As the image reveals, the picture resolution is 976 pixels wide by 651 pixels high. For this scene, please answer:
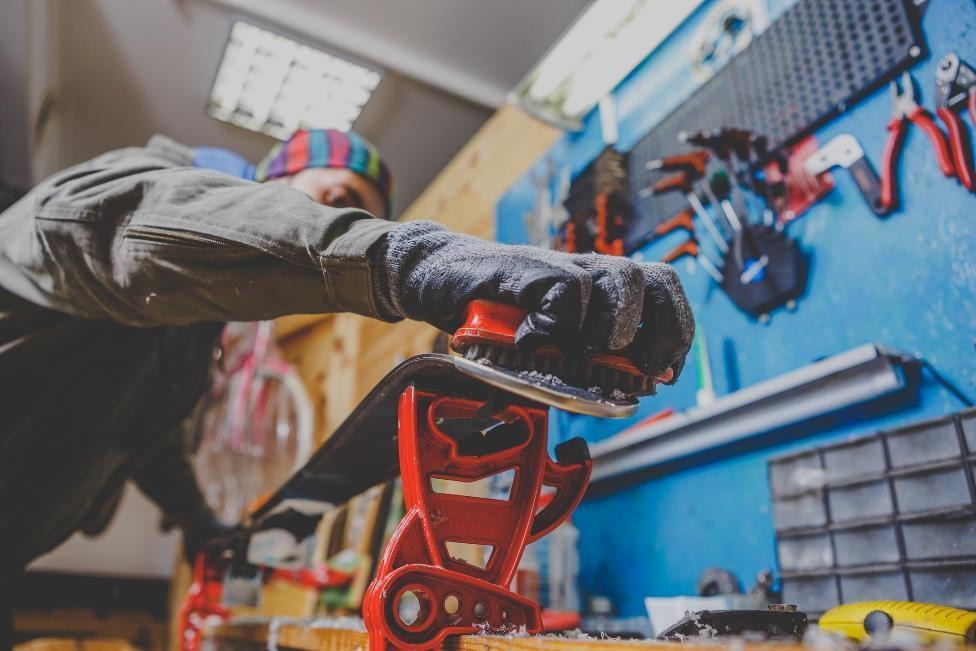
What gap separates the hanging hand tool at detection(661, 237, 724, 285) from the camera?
50.3 inches

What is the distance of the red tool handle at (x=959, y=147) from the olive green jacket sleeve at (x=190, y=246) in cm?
77

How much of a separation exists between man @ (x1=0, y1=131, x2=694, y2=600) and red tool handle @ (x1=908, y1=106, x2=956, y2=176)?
58cm

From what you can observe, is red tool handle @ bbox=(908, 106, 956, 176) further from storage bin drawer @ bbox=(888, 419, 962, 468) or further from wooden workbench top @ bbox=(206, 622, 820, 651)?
wooden workbench top @ bbox=(206, 622, 820, 651)

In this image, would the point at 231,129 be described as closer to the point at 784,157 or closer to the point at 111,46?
the point at 111,46

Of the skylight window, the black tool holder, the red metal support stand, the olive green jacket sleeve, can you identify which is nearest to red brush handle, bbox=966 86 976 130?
the black tool holder

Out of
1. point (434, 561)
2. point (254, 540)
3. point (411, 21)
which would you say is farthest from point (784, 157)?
point (411, 21)

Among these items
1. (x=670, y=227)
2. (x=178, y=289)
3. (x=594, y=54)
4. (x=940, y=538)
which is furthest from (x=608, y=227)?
(x=178, y=289)

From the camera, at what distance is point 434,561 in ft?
1.89

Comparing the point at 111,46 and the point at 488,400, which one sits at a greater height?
the point at 111,46

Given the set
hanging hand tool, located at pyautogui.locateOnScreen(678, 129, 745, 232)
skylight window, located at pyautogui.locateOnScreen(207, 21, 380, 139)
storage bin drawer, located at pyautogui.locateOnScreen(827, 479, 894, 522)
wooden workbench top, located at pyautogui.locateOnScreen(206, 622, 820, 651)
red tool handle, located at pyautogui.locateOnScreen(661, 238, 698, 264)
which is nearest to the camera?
wooden workbench top, located at pyautogui.locateOnScreen(206, 622, 820, 651)

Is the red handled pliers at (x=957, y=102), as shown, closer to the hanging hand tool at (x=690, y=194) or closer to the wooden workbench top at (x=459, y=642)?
the hanging hand tool at (x=690, y=194)

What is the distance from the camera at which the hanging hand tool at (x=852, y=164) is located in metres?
1.02

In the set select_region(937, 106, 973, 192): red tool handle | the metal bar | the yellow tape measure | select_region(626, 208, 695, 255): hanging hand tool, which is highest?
select_region(626, 208, 695, 255): hanging hand tool

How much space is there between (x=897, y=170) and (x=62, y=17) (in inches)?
105
